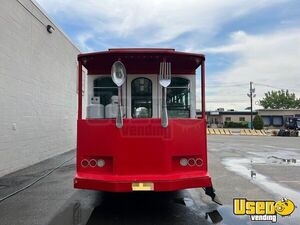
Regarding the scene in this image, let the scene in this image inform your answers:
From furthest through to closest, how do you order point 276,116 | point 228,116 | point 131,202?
point 228,116 → point 276,116 → point 131,202

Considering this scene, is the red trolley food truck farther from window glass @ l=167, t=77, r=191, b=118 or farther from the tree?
the tree

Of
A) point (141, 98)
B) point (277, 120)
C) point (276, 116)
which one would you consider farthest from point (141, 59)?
point (276, 116)

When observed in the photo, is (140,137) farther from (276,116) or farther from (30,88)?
(276,116)

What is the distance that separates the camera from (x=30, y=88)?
41.6 ft

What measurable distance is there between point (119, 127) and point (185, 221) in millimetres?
1905

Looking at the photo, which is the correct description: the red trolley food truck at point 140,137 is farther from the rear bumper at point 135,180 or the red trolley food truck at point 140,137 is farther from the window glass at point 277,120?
the window glass at point 277,120

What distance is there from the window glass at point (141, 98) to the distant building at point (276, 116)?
7253cm

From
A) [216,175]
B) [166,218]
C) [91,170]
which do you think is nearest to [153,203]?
[166,218]

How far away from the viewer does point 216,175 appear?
10.8 metres

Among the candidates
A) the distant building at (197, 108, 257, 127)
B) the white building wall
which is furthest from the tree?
the white building wall

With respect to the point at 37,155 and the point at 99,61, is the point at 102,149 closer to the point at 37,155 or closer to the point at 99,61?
the point at 99,61

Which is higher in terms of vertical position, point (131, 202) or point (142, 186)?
point (142, 186)

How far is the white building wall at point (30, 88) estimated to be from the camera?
34.9ft

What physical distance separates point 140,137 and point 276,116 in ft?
251
